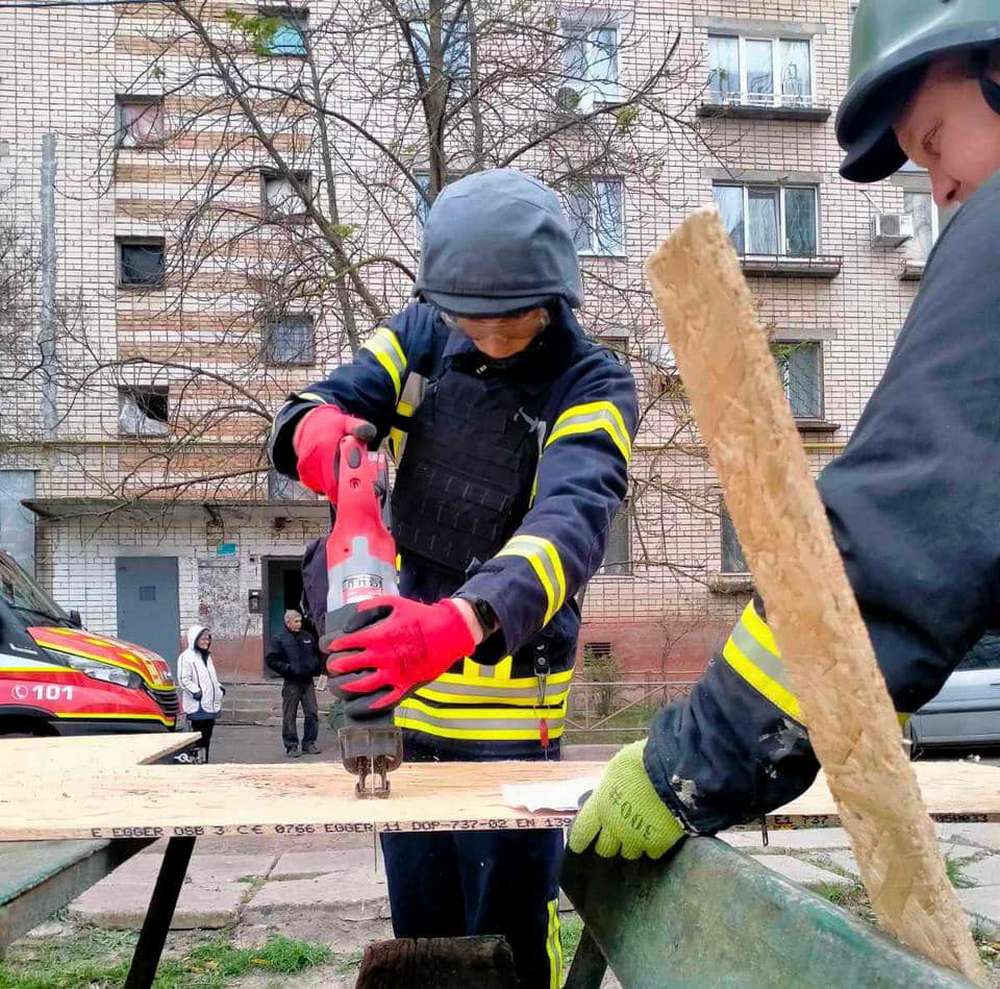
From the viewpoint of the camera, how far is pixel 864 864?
2.65 ft

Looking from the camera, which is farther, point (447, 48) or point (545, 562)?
point (447, 48)

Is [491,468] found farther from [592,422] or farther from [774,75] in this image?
[774,75]

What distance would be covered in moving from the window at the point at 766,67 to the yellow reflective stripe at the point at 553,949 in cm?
1553

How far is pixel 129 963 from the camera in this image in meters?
3.52

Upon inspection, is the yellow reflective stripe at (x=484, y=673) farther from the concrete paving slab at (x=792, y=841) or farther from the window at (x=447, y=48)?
the window at (x=447, y=48)

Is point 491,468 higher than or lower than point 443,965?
higher

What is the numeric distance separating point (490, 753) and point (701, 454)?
8.00m

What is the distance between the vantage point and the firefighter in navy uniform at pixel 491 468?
6.38ft

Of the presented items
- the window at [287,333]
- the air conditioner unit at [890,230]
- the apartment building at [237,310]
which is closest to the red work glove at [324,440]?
the window at [287,333]

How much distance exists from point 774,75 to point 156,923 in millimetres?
16217

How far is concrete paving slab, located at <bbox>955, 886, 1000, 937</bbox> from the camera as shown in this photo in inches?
145

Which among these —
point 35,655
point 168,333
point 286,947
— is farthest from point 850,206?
point 286,947

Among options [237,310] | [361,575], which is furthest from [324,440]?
[237,310]

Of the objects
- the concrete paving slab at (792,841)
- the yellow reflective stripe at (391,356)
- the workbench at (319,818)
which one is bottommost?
the concrete paving slab at (792,841)
